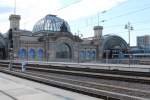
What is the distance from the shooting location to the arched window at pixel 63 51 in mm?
117125

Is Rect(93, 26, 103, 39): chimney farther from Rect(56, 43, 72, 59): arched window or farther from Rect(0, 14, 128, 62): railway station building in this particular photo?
Rect(56, 43, 72, 59): arched window

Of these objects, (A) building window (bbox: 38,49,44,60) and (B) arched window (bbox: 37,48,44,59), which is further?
(B) arched window (bbox: 37,48,44,59)

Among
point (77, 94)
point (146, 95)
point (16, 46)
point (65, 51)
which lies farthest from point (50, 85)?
point (65, 51)

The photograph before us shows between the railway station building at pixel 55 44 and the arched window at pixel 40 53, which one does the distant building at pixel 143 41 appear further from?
the arched window at pixel 40 53

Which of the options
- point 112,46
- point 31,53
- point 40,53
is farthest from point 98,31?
point 31,53

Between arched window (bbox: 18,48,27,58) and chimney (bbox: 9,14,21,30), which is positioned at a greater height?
chimney (bbox: 9,14,21,30)

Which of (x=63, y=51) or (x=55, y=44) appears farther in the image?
(x=63, y=51)

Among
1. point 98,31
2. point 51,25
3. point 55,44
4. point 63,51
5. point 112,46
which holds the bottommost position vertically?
point 63,51

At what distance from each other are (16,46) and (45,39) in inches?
450

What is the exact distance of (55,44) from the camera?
115 m

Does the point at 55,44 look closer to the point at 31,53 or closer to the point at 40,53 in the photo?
the point at 40,53

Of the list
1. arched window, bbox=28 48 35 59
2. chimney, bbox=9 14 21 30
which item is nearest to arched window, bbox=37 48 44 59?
arched window, bbox=28 48 35 59

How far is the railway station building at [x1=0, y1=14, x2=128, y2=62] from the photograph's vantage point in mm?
111750

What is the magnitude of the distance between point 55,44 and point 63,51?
264 inches
